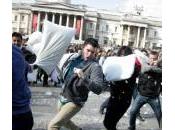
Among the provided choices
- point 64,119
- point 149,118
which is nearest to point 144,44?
point 149,118

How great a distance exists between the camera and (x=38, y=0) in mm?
88875

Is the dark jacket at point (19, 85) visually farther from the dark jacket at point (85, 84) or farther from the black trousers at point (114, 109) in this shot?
the black trousers at point (114, 109)

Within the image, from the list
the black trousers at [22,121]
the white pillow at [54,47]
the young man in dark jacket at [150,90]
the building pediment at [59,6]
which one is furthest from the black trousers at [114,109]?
the building pediment at [59,6]

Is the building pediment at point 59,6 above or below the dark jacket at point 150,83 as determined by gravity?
above

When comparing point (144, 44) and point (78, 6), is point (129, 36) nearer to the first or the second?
point (144, 44)

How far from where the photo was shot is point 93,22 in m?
90.2

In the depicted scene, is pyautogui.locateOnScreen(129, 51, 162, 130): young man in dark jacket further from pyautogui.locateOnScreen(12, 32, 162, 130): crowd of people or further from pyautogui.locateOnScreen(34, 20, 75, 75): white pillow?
pyautogui.locateOnScreen(34, 20, 75, 75): white pillow

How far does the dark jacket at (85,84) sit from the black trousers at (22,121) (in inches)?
45.8

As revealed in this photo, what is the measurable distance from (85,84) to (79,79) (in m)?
0.15

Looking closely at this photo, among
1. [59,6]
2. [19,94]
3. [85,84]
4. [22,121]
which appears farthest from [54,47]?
[59,6]

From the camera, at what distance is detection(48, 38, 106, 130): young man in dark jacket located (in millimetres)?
4422

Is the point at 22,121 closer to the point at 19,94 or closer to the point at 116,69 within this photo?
the point at 19,94

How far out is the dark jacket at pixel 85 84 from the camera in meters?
4.33
